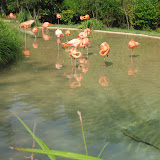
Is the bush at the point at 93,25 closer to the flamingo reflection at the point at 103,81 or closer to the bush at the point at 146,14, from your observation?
the bush at the point at 146,14

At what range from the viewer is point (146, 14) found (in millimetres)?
18156

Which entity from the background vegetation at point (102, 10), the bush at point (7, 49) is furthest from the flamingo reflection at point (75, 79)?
the background vegetation at point (102, 10)

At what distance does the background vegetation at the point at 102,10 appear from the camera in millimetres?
18422

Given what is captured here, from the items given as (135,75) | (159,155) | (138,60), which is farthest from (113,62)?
(159,155)

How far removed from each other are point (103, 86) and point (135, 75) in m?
1.34

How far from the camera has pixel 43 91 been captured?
17.7 feet

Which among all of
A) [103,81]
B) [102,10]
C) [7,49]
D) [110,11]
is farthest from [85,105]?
[102,10]

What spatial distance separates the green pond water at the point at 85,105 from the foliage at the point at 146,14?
10338mm

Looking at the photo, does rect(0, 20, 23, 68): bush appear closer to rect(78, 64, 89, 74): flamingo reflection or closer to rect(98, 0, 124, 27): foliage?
rect(78, 64, 89, 74): flamingo reflection

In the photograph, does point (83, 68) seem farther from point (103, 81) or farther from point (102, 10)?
point (102, 10)

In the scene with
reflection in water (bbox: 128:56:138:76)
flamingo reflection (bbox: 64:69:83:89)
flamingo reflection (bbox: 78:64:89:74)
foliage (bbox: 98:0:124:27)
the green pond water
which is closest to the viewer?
the green pond water

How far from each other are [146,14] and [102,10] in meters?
3.21

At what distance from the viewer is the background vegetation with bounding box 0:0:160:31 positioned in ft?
60.4

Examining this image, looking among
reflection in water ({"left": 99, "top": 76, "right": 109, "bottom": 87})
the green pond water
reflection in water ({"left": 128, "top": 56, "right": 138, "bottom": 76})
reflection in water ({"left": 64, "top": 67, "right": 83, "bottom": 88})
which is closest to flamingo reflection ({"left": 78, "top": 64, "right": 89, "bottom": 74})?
the green pond water
